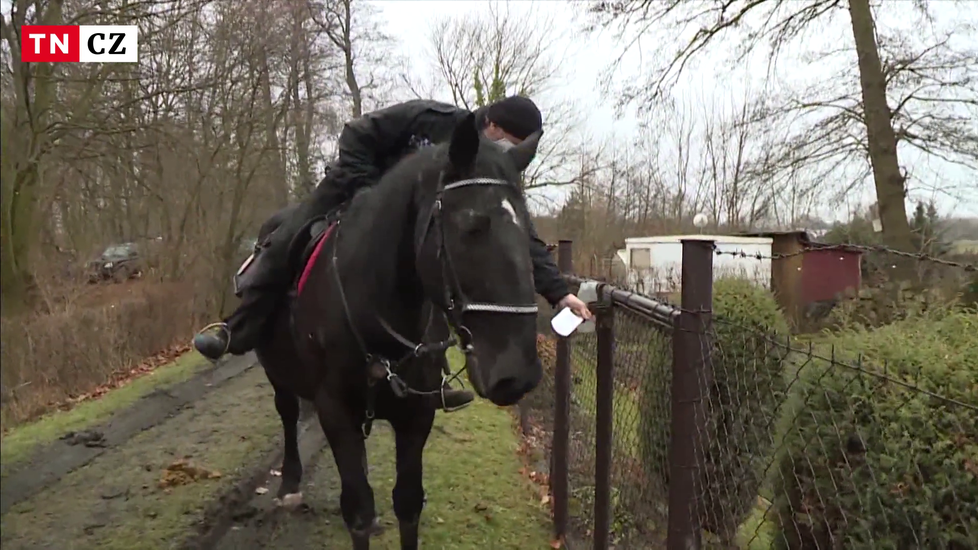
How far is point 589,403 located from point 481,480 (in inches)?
40.5

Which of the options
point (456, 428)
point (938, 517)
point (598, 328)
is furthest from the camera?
point (456, 428)

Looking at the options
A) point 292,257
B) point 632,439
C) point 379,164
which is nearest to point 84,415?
point 292,257

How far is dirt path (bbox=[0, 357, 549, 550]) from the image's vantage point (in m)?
4.55

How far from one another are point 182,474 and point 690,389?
4.47 m

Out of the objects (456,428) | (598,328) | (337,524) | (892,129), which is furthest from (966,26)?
(337,524)

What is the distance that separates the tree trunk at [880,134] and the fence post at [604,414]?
1164 centimetres

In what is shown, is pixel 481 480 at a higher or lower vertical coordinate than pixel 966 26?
lower

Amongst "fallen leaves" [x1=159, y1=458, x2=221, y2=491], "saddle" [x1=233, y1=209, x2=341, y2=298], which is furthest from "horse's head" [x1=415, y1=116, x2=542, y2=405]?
"fallen leaves" [x1=159, y1=458, x2=221, y2=491]

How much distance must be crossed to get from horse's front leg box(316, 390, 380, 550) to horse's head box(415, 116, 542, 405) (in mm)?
983

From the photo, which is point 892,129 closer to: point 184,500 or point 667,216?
point 184,500

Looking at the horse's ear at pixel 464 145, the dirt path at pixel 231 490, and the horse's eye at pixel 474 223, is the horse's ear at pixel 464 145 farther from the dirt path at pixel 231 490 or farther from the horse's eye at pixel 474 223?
the dirt path at pixel 231 490

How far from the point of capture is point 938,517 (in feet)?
8.41

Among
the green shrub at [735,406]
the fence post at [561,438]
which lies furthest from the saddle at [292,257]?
the green shrub at [735,406]

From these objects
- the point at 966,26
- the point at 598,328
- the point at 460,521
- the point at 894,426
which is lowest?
the point at 460,521
